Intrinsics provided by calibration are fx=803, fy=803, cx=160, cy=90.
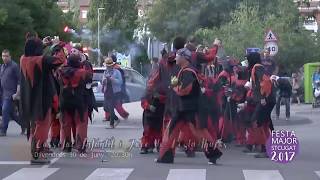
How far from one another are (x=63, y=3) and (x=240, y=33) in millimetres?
60687

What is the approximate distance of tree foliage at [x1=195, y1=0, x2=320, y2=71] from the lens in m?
38.4

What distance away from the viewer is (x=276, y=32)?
131 feet

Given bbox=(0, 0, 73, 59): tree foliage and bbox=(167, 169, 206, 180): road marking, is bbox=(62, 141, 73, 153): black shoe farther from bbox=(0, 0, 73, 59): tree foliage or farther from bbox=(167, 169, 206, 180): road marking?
bbox=(0, 0, 73, 59): tree foliage

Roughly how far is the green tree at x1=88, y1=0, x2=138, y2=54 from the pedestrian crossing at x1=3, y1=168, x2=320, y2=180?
61433 millimetres

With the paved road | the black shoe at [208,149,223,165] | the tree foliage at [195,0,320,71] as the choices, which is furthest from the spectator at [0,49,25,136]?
the tree foliage at [195,0,320,71]

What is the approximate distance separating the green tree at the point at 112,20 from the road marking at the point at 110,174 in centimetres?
6142

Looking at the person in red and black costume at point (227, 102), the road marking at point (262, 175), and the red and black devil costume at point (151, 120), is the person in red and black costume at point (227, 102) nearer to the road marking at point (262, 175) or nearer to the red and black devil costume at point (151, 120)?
the red and black devil costume at point (151, 120)

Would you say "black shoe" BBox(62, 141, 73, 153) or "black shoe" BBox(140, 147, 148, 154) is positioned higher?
"black shoe" BBox(62, 141, 73, 153)

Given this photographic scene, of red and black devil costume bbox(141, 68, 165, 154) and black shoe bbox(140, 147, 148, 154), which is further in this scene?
black shoe bbox(140, 147, 148, 154)

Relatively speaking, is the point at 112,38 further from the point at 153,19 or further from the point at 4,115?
the point at 4,115

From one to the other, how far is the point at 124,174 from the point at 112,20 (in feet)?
214

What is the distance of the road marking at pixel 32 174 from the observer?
10906 mm

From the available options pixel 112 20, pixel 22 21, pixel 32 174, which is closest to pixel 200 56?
pixel 32 174

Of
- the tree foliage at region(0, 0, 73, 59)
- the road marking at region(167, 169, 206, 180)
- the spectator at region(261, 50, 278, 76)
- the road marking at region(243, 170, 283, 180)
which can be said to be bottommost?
the road marking at region(243, 170, 283, 180)
